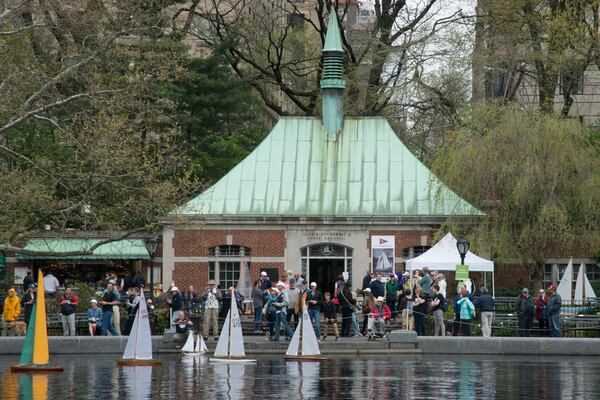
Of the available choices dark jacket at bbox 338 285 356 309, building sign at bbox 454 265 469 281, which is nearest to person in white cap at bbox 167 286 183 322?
dark jacket at bbox 338 285 356 309

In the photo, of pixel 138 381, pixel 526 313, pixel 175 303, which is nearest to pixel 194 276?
pixel 175 303

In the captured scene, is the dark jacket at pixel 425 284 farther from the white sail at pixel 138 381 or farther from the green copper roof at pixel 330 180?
the white sail at pixel 138 381

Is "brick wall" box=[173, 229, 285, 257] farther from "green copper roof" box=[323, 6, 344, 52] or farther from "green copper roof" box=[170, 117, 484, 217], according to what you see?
"green copper roof" box=[323, 6, 344, 52]

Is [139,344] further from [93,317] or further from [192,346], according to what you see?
[93,317]

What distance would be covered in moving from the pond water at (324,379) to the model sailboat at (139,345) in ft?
1.27

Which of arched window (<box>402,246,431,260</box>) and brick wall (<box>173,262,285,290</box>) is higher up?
arched window (<box>402,246,431,260</box>)

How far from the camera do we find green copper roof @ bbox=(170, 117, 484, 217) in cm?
4259

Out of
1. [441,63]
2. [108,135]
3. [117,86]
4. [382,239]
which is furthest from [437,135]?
[108,135]

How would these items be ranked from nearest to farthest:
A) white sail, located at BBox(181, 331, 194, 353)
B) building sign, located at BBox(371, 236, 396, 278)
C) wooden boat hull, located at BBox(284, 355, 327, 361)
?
1. wooden boat hull, located at BBox(284, 355, 327, 361)
2. white sail, located at BBox(181, 331, 194, 353)
3. building sign, located at BBox(371, 236, 396, 278)

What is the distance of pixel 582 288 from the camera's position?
40.0m

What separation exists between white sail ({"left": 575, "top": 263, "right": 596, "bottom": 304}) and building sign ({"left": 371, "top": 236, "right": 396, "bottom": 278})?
Answer: 5.70m

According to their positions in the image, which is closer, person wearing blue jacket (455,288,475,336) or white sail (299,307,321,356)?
white sail (299,307,321,356)

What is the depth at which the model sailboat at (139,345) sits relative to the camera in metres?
27.8

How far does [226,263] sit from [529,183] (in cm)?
991
